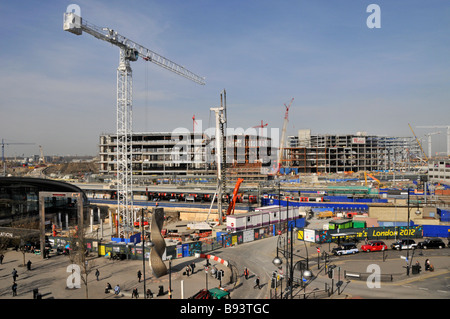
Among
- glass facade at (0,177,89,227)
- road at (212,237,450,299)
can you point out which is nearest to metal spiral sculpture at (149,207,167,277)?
road at (212,237,450,299)

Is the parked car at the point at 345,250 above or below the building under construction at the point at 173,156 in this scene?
below

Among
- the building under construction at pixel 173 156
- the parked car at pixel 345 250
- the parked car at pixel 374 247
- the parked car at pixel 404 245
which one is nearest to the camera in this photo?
the parked car at pixel 345 250

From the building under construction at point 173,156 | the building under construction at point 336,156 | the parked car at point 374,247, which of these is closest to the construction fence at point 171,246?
the parked car at point 374,247

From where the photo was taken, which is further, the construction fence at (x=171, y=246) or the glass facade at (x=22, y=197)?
the glass facade at (x=22, y=197)

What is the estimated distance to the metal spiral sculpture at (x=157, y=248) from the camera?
23.8m

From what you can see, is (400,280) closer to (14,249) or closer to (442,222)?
(442,222)

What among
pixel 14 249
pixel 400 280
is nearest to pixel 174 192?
pixel 14 249

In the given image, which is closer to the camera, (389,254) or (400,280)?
(400,280)

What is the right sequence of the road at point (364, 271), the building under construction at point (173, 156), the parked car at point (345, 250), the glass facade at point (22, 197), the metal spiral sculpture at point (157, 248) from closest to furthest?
the road at point (364, 271) < the metal spiral sculpture at point (157, 248) < the parked car at point (345, 250) < the glass facade at point (22, 197) < the building under construction at point (173, 156)

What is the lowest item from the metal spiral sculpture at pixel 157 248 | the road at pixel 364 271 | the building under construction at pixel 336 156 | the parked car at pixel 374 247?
the road at pixel 364 271

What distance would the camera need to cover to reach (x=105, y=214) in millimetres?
57875

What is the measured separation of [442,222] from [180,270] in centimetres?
3194

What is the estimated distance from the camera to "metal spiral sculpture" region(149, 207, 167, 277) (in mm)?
23828

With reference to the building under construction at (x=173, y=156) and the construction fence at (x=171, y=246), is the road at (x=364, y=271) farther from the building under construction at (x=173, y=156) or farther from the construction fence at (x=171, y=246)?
the building under construction at (x=173, y=156)
